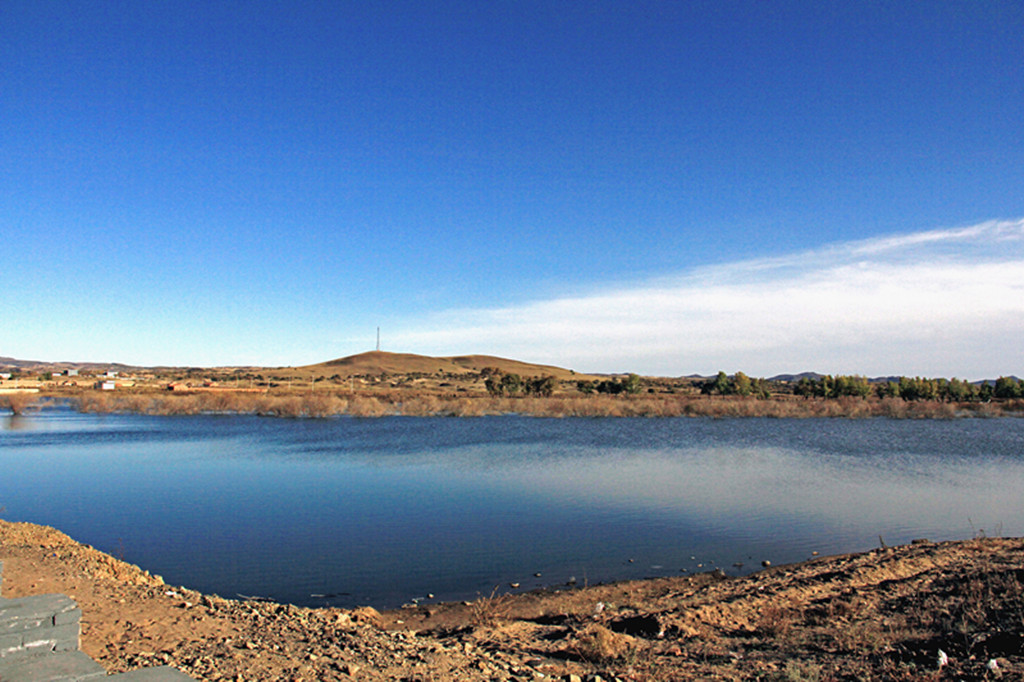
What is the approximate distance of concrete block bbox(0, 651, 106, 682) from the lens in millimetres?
4387

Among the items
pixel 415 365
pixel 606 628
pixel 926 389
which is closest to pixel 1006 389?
pixel 926 389

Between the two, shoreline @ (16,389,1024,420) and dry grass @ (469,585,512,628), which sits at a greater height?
shoreline @ (16,389,1024,420)

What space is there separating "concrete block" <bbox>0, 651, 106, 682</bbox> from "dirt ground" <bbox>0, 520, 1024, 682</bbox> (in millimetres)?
910

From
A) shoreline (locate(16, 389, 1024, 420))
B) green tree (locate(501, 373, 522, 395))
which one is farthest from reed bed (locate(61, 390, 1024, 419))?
green tree (locate(501, 373, 522, 395))

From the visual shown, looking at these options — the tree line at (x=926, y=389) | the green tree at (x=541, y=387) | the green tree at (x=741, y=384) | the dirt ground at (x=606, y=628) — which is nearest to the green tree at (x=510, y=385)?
the green tree at (x=541, y=387)

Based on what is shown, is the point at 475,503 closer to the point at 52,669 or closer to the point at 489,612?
the point at 489,612

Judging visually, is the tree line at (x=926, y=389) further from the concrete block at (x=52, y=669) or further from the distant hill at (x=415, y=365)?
the concrete block at (x=52, y=669)

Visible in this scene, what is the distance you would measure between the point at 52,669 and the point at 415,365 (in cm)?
14541

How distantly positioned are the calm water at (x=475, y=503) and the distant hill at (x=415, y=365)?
335 ft

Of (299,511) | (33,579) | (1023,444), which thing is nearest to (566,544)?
(299,511)

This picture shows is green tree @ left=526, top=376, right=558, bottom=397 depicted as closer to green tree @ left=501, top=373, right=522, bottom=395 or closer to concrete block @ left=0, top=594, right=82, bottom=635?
green tree @ left=501, top=373, right=522, bottom=395

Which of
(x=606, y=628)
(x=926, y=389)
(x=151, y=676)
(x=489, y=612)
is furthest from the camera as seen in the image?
(x=926, y=389)

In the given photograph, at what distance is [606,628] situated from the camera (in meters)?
7.41

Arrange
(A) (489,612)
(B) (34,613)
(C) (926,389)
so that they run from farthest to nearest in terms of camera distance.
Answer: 1. (C) (926,389)
2. (A) (489,612)
3. (B) (34,613)
